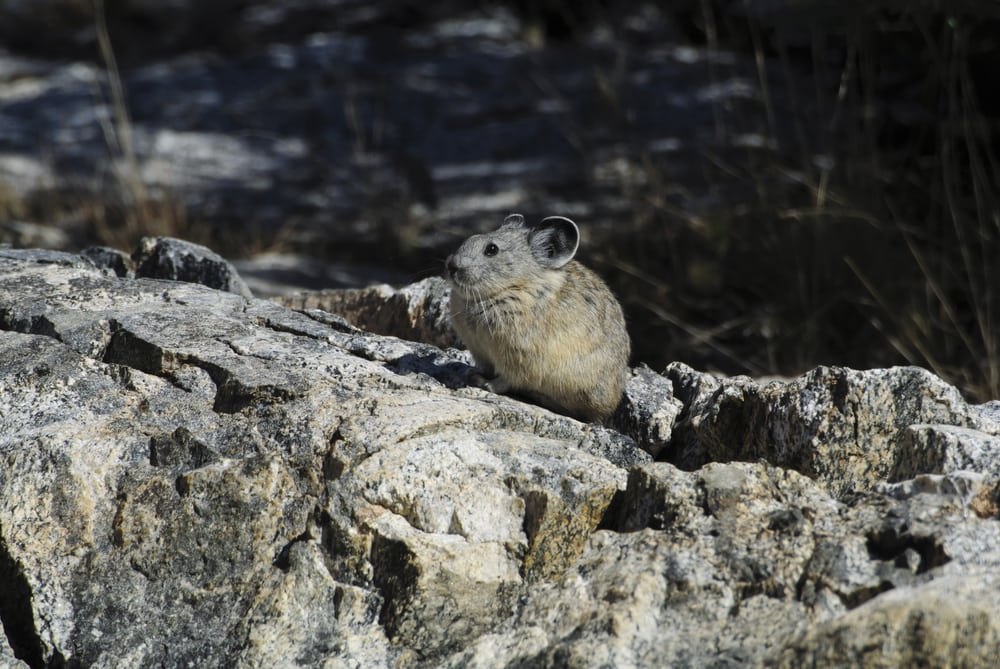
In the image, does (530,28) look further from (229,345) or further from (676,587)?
(676,587)

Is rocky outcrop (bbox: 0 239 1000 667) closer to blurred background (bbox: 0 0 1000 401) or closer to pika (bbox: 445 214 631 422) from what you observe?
Answer: pika (bbox: 445 214 631 422)

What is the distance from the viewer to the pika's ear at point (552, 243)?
5.55 m

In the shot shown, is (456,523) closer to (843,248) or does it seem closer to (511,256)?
(511,256)

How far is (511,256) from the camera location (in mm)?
5559

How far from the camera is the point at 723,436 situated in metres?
4.75

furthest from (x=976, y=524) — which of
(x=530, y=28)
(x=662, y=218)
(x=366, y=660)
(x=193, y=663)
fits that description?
(x=530, y=28)

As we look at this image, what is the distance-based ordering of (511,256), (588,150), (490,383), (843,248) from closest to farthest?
(490,383), (511,256), (843,248), (588,150)

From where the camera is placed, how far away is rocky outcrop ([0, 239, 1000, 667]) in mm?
3451

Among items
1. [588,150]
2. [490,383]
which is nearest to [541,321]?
[490,383]

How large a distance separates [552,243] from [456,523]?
2.12 meters

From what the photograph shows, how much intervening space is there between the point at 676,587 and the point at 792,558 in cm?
40

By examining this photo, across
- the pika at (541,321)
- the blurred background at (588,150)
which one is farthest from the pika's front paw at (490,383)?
the blurred background at (588,150)

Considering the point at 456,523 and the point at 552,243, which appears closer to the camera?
the point at 456,523

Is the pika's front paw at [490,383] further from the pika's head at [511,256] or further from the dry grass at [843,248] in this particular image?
the dry grass at [843,248]
